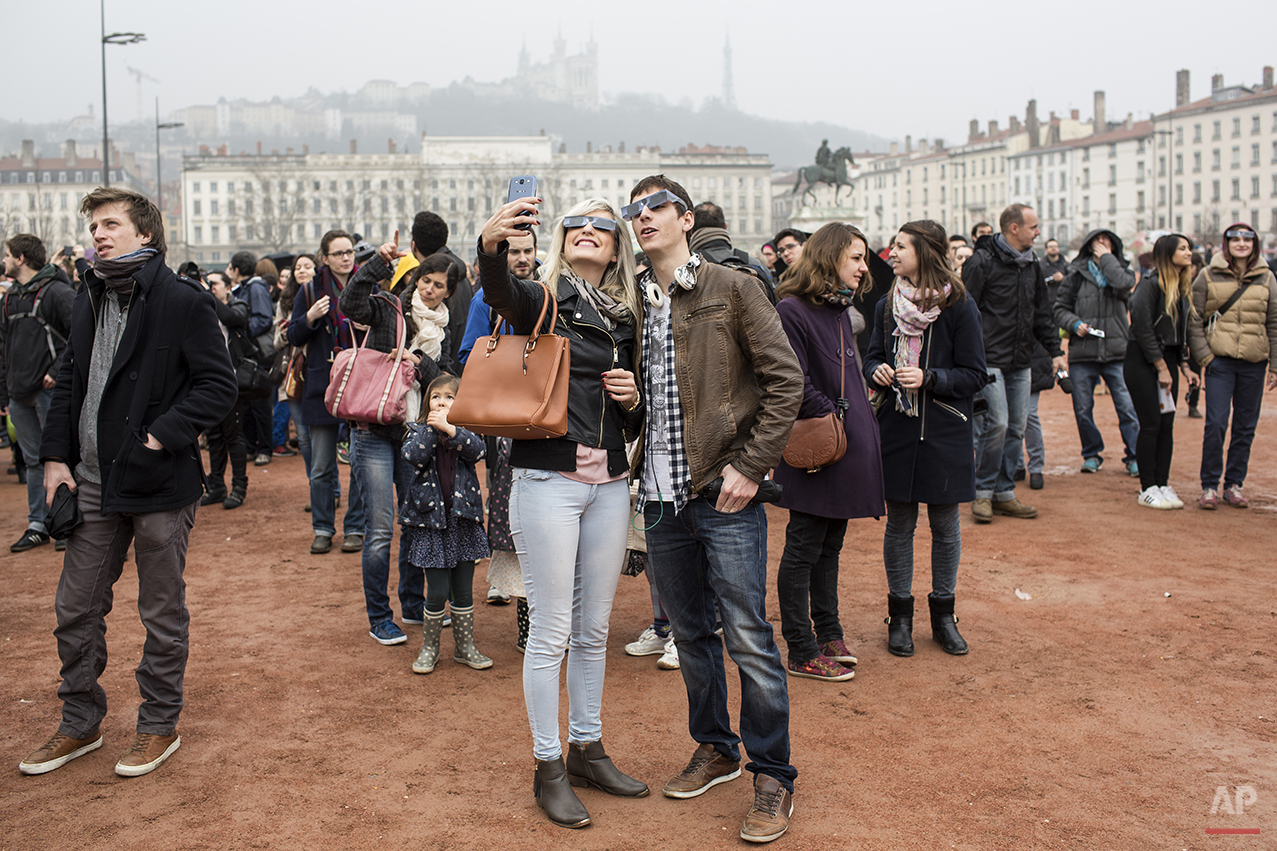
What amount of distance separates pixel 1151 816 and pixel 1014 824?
1.65ft

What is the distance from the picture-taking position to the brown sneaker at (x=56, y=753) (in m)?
4.23

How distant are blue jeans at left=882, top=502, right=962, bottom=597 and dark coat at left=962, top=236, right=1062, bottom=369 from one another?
3324 mm

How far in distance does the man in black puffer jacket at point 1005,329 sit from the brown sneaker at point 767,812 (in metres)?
5.18

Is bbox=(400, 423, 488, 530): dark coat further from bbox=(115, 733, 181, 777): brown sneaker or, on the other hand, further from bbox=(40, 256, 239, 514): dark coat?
bbox=(115, 733, 181, 777): brown sneaker

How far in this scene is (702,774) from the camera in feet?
13.2

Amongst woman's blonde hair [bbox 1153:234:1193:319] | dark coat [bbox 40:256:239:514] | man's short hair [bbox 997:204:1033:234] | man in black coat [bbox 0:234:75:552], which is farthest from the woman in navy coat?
man in black coat [bbox 0:234:75:552]

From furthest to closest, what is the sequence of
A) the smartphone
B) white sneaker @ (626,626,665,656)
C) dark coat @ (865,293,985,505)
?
white sneaker @ (626,626,665,656), dark coat @ (865,293,985,505), the smartphone

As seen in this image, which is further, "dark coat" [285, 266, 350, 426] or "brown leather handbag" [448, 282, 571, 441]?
"dark coat" [285, 266, 350, 426]

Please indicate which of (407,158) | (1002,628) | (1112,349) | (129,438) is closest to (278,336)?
(129,438)

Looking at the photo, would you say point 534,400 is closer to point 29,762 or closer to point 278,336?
point 29,762

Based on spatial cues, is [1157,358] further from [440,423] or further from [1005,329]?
[440,423]

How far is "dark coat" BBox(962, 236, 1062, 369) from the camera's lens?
848 cm

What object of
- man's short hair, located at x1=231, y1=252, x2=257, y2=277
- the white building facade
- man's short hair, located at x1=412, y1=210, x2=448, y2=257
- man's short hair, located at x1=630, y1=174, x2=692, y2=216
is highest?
the white building facade

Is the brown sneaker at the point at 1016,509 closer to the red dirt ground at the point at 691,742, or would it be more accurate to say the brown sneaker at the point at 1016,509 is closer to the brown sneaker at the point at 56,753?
the red dirt ground at the point at 691,742
